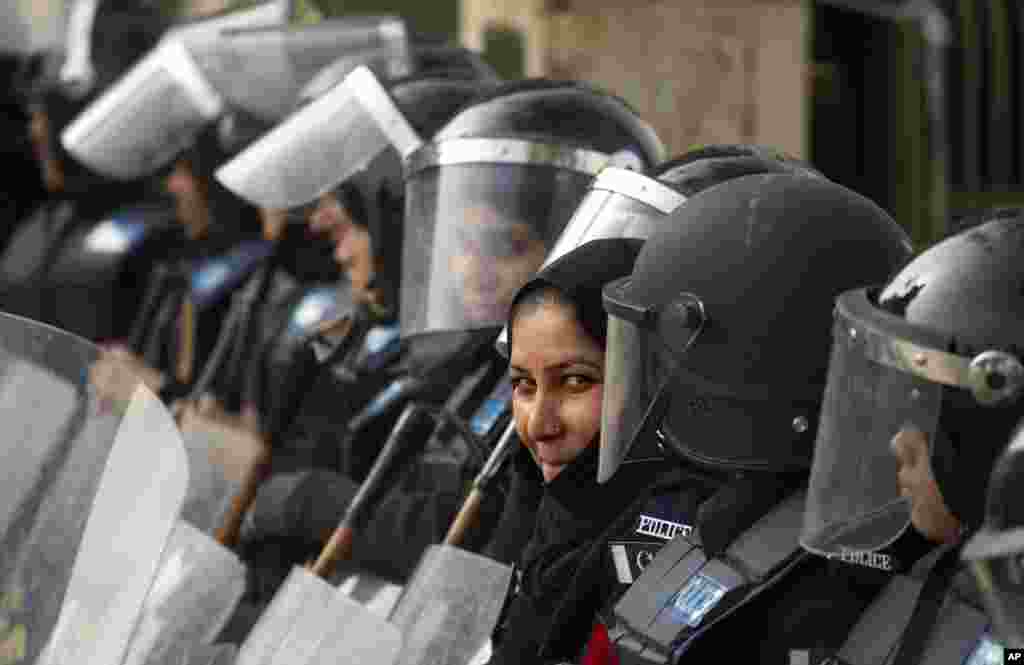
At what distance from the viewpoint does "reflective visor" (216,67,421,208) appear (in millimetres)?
5316

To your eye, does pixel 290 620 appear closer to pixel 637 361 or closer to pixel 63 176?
pixel 637 361

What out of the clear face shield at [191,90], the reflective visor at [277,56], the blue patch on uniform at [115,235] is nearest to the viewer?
the reflective visor at [277,56]

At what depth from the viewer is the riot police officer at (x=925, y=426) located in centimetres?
263

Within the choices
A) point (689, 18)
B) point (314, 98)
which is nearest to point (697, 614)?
point (314, 98)

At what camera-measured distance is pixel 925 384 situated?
104 inches

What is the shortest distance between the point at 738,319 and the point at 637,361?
0.18 metres

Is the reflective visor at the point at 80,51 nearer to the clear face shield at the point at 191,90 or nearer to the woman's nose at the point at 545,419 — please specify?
the clear face shield at the point at 191,90

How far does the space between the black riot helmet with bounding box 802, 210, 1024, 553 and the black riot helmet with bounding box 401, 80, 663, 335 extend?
1.78 metres

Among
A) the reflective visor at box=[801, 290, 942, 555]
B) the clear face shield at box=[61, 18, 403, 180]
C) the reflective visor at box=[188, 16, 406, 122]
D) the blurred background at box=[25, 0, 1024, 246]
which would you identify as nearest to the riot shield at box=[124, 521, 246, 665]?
the reflective visor at box=[801, 290, 942, 555]

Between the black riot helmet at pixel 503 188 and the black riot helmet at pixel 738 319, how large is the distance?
4.13ft

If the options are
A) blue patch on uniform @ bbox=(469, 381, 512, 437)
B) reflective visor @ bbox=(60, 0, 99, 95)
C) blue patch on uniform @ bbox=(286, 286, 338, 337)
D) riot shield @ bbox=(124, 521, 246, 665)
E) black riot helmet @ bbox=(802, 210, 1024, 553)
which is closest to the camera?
black riot helmet @ bbox=(802, 210, 1024, 553)

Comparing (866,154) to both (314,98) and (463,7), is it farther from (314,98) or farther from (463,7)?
(314,98)

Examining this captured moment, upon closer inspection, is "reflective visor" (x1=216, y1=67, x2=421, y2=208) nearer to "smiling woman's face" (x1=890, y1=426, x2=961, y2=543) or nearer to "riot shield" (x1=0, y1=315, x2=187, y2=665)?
"riot shield" (x1=0, y1=315, x2=187, y2=665)

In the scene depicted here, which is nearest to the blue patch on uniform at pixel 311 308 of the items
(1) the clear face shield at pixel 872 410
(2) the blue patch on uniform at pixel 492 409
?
(2) the blue patch on uniform at pixel 492 409
